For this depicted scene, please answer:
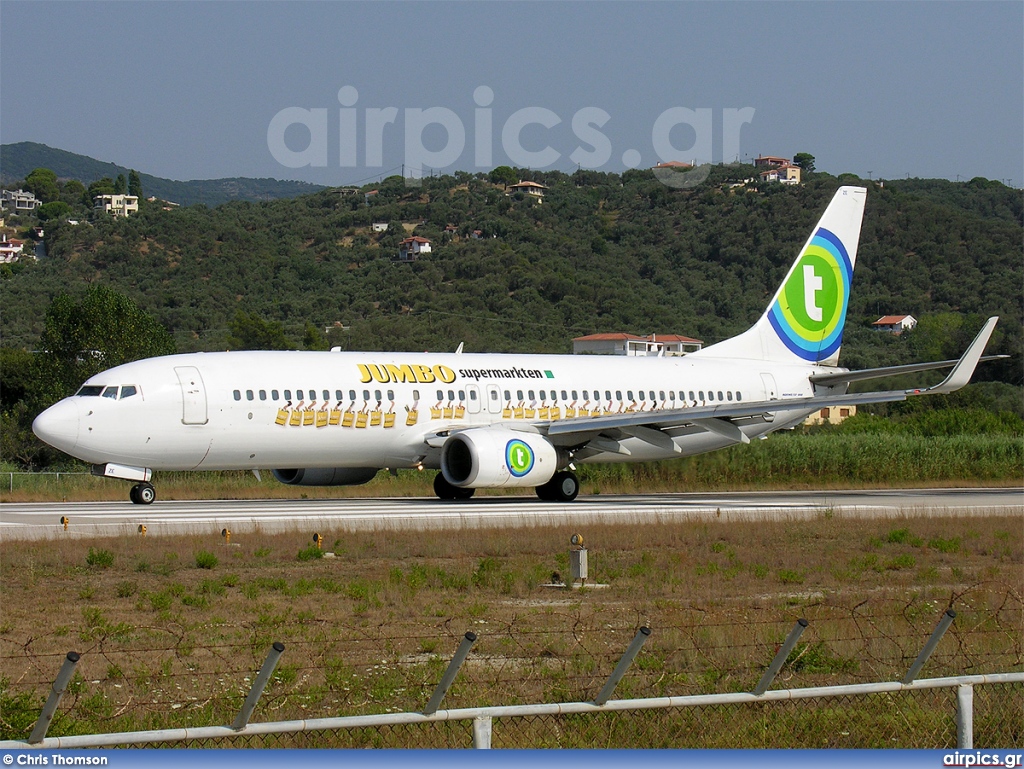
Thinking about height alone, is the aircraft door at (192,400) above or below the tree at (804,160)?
below

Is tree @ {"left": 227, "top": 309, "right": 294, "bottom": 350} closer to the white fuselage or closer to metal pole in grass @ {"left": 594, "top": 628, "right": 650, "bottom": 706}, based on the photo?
the white fuselage

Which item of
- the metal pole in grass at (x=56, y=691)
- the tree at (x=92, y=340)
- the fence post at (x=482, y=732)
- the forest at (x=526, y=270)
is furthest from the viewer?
the forest at (x=526, y=270)

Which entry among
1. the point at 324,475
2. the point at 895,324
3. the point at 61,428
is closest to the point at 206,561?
the point at 61,428

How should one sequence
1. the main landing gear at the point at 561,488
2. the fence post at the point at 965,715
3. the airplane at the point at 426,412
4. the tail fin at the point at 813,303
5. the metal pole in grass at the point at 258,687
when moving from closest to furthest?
the metal pole in grass at the point at 258,687, the fence post at the point at 965,715, the airplane at the point at 426,412, the main landing gear at the point at 561,488, the tail fin at the point at 813,303

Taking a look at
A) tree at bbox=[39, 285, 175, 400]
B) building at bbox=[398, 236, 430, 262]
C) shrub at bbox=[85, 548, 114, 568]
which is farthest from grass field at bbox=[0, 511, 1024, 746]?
building at bbox=[398, 236, 430, 262]

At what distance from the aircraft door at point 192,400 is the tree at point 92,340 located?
114 ft

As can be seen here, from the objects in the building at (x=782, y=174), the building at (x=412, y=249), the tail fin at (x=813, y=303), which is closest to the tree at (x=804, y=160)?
the building at (x=782, y=174)

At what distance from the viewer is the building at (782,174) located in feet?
485

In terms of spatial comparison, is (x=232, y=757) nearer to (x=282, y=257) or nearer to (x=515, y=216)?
(x=282, y=257)

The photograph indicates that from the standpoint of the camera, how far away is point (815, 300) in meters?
39.8

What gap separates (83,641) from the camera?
12164 mm

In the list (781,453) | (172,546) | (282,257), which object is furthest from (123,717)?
(282,257)

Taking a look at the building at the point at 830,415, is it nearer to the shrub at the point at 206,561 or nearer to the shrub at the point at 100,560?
the shrub at the point at 206,561

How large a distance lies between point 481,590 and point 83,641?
535 centimetres
